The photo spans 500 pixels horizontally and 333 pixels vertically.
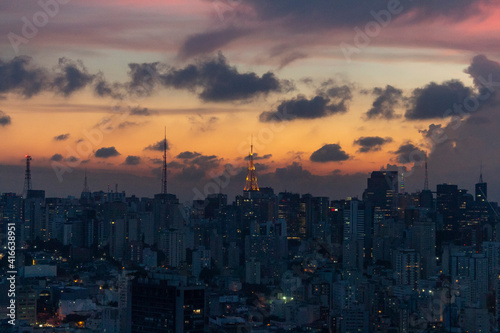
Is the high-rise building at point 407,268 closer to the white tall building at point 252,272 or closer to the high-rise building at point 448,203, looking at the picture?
the white tall building at point 252,272

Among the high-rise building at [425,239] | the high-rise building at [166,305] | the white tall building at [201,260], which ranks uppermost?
the high-rise building at [425,239]

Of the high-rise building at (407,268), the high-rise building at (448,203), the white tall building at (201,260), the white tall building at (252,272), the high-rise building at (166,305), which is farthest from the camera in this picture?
the high-rise building at (448,203)

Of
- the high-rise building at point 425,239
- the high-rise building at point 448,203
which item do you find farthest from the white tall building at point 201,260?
the high-rise building at point 448,203

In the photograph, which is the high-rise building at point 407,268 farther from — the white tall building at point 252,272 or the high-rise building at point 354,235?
the white tall building at point 252,272

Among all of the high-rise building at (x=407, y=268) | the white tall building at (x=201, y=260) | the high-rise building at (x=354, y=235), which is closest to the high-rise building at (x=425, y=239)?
the high-rise building at (x=407, y=268)

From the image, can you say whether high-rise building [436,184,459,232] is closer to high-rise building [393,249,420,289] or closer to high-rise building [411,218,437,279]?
high-rise building [411,218,437,279]

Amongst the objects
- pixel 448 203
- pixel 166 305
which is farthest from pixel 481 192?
pixel 166 305

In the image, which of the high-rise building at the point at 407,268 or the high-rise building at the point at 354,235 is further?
the high-rise building at the point at 354,235

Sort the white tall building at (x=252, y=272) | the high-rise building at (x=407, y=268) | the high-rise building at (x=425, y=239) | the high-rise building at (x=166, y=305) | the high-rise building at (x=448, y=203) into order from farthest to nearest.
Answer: the high-rise building at (x=448, y=203), the high-rise building at (x=425, y=239), the white tall building at (x=252, y=272), the high-rise building at (x=407, y=268), the high-rise building at (x=166, y=305)

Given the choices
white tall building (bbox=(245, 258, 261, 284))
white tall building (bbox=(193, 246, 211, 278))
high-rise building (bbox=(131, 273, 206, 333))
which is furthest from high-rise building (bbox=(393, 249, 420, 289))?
high-rise building (bbox=(131, 273, 206, 333))

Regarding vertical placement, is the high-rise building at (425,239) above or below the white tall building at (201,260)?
above

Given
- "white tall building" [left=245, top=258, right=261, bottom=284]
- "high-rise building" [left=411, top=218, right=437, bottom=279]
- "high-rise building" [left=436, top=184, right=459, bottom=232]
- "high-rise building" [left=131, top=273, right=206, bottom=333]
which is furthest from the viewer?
"high-rise building" [left=436, top=184, right=459, bottom=232]

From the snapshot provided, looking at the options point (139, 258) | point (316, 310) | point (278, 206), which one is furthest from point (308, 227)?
point (316, 310)
